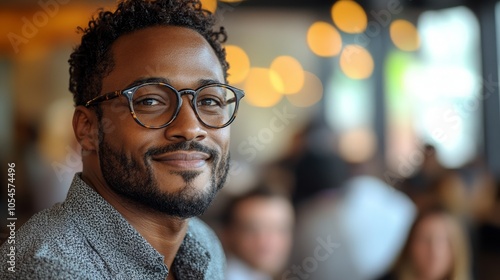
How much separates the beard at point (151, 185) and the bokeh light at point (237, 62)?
10.7ft

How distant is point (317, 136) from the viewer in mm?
4090

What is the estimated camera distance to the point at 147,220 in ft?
3.30

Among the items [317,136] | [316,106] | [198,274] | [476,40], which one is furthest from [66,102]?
[198,274]

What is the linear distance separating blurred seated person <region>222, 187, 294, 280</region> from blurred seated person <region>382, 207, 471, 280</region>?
0.48 m

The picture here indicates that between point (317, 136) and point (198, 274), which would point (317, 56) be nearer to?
point (317, 136)

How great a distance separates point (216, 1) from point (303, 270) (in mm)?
1501

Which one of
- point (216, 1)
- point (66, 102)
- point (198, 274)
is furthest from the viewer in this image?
point (66, 102)

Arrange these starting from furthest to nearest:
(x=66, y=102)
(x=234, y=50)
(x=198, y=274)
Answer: (x=234, y=50)
(x=66, y=102)
(x=198, y=274)

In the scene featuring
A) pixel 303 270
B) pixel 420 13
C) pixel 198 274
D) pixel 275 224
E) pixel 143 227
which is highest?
pixel 420 13

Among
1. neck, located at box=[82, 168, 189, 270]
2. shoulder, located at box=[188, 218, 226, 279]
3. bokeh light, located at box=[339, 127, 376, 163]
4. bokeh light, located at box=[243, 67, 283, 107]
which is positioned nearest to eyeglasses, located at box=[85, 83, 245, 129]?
neck, located at box=[82, 168, 189, 270]

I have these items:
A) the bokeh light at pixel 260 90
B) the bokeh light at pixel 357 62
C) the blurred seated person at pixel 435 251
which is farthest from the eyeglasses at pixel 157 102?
the bokeh light at pixel 357 62

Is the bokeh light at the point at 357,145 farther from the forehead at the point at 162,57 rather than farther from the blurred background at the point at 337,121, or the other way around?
the forehead at the point at 162,57

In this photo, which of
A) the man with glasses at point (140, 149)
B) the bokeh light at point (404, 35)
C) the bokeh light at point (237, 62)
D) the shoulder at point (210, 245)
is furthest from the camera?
the bokeh light at point (404, 35)

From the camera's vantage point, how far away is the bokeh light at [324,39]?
15.4 feet
